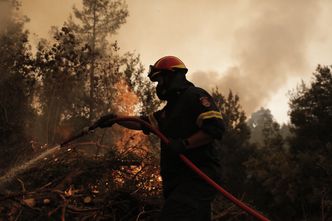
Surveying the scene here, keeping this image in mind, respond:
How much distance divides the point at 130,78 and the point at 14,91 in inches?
315

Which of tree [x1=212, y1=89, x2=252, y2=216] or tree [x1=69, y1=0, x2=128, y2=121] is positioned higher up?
tree [x1=69, y1=0, x2=128, y2=121]

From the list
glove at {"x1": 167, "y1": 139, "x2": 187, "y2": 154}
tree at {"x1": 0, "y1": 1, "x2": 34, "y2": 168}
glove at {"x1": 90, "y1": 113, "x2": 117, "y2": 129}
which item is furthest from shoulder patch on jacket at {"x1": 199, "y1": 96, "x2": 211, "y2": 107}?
tree at {"x1": 0, "y1": 1, "x2": 34, "y2": 168}

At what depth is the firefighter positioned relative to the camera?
3.20m

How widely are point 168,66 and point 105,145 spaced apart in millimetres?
4333

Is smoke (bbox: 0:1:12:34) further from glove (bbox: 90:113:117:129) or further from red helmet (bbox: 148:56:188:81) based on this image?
red helmet (bbox: 148:56:188:81)

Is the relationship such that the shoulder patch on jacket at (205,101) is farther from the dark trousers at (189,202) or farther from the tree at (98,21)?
the tree at (98,21)

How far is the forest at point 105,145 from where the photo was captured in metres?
4.70

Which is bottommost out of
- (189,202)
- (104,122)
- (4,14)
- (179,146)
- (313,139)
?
(189,202)

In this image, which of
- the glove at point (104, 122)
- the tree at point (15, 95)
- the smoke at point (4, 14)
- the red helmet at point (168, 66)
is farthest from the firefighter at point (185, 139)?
the smoke at point (4, 14)

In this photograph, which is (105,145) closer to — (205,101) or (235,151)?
(205,101)

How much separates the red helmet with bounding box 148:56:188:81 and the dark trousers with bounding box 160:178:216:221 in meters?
1.07

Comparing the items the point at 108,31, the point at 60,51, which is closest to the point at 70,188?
the point at 60,51

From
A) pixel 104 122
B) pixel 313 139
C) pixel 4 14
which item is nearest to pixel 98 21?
pixel 4 14

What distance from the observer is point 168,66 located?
12.0 feet
